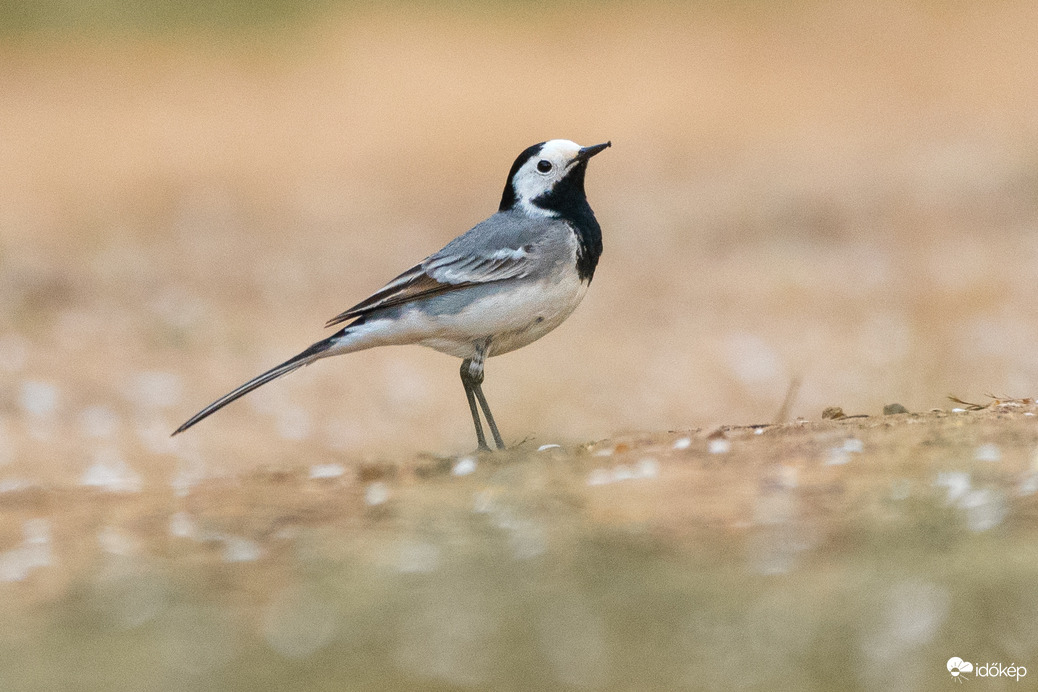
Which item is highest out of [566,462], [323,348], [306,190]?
[306,190]

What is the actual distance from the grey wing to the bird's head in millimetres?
193

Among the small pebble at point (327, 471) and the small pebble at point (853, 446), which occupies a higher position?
the small pebble at point (327, 471)

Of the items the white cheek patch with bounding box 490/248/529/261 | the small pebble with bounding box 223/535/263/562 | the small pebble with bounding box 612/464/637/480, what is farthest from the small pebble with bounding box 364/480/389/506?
the white cheek patch with bounding box 490/248/529/261

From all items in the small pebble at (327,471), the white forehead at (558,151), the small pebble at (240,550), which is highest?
the white forehead at (558,151)

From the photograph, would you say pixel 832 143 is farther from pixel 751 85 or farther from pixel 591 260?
pixel 591 260

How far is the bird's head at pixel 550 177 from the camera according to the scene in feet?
25.5

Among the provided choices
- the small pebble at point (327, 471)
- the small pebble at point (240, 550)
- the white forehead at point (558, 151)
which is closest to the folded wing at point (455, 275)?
the white forehead at point (558, 151)

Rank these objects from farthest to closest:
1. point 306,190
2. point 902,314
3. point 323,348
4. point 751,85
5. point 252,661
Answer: point 751,85 → point 306,190 → point 902,314 → point 323,348 → point 252,661

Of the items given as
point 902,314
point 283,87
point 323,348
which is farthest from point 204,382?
point 283,87

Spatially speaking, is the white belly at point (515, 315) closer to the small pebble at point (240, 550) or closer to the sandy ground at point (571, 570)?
the sandy ground at point (571, 570)

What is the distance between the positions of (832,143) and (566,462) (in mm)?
14358

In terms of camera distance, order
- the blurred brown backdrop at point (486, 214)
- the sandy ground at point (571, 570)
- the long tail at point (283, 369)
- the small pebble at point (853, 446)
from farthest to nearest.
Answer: the blurred brown backdrop at point (486, 214)
the long tail at point (283, 369)
the small pebble at point (853, 446)
the sandy ground at point (571, 570)

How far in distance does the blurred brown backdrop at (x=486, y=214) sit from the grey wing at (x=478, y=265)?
7.92 ft

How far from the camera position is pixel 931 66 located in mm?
22781
